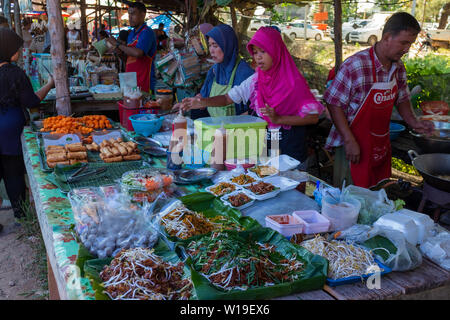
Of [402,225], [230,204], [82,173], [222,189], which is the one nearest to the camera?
[402,225]

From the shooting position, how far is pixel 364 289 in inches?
57.6

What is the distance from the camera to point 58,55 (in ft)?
13.2

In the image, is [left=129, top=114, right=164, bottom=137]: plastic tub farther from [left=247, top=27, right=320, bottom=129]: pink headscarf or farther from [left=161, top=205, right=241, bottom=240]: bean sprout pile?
[left=161, top=205, right=241, bottom=240]: bean sprout pile

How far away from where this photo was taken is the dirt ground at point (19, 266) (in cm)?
329

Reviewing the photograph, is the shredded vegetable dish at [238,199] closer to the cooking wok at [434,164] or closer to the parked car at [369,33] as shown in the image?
the cooking wok at [434,164]

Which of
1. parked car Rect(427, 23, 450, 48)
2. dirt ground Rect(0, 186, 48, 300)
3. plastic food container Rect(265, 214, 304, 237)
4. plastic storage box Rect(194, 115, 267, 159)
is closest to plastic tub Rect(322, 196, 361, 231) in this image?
plastic food container Rect(265, 214, 304, 237)

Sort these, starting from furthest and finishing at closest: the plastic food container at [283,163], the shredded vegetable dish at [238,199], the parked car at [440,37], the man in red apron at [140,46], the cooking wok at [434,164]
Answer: the parked car at [440,37] → the man in red apron at [140,46] → the cooking wok at [434,164] → the plastic food container at [283,163] → the shredded vegetable dish at [238,199]

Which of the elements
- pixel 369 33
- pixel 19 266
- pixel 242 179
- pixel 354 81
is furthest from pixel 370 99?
pixel 369 33

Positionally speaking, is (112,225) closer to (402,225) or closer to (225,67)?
(402,225)

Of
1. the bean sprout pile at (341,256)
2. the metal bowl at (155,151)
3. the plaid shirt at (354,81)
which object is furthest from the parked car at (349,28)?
the bean sprout pile at (341,256)

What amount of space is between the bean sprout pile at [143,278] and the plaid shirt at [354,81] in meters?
2.25

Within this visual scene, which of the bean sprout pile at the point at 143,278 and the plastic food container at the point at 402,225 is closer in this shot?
Answer: the bean sprout pile at the point at 143,278

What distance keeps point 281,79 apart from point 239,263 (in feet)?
6.33

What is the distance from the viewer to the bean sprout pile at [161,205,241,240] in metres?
1.81
